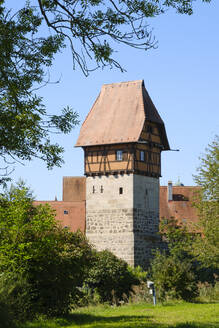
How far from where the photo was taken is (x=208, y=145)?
3106 centimetres

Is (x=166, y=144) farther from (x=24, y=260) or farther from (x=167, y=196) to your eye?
(x=24, y=260)

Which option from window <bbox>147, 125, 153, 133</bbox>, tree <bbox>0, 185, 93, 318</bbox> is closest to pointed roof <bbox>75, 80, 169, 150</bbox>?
window <bbox>147, 125, 153, 133</bbox>

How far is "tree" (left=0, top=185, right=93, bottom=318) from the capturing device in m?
15.8

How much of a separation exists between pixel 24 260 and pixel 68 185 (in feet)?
126

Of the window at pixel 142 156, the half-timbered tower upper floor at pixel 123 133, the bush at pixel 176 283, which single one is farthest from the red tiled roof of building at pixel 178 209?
the bush at pixel 176 283

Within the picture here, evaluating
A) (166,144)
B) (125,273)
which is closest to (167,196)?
(166,144)

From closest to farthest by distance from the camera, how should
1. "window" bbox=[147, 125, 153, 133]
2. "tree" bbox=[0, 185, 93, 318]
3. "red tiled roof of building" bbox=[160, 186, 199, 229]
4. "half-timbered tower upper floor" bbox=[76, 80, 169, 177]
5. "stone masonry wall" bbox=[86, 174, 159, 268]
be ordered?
"tree" bbox=[0, 185, 93, 318], "stone masonry wall" bbox=[86, 174, 159, 268], "half-timbered tower upper floor" bbox=[76, 80, 169, 177], "window" bbox=[147, 125, 153, 133], "red tiled roof of building" bbox=[160, 186, 199, 229]

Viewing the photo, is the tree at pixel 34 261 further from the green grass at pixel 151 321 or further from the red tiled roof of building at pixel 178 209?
the red tiled roof of building at pixel 178 209

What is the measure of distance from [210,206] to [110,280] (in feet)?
21.9

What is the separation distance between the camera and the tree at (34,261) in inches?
623

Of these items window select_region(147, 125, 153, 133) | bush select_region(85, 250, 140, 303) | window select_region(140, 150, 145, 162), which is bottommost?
→ bush select_region(85, 250, 140, 303)

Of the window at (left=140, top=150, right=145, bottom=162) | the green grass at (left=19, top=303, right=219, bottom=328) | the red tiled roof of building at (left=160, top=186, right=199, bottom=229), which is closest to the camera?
the green grass at (left=19, top=303, right=219, bottom=328)

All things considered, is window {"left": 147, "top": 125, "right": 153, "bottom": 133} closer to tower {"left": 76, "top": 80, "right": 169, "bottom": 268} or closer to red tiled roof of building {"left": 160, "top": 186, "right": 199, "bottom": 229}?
tower {"left": 76, "top": 80, "right": 169, "bottom": 268}

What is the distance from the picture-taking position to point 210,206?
31125mm
